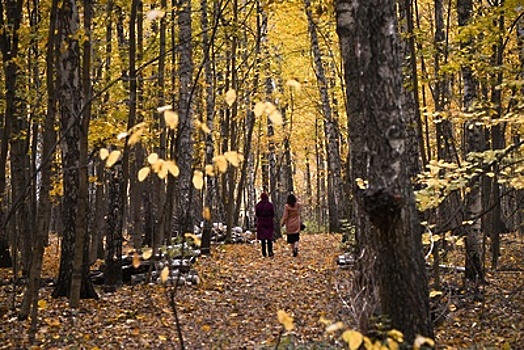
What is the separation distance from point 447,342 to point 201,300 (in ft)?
14.9

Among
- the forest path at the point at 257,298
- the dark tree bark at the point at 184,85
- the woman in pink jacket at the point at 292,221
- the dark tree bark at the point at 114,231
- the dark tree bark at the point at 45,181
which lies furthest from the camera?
the woman in pink jacket at the point at 292,221

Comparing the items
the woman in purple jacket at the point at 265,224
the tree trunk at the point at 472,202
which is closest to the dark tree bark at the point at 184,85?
the woman in purple jacket at the point at 265,224

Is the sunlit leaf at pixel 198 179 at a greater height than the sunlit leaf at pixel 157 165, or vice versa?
the sunlit leaf at pixel 157 165

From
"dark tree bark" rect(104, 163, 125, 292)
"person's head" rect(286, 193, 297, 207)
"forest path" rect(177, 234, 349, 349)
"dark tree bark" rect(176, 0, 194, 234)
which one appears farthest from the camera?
"person's head" rect(286, 193, 297, 207)

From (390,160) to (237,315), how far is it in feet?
18.1

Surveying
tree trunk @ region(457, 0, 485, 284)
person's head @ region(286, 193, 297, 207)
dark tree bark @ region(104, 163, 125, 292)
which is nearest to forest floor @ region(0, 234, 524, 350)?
dark tree bark @ region(104, 163, 125, 292)

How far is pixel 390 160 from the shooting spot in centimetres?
444

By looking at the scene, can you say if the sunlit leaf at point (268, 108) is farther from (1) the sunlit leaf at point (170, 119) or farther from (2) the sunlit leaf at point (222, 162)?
(1) the sunlit leaf at point (170, 119)

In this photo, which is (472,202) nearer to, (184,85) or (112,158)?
(184,85)

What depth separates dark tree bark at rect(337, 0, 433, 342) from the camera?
14.7 feet

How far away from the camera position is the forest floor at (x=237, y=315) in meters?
7.21

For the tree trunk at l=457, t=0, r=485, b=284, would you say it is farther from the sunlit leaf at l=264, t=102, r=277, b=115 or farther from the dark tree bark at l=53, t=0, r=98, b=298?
the sunlit leaf at l=264, t=102, r=277, b=115

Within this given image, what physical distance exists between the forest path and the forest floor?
17 millimetres

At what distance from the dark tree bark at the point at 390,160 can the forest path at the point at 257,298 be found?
1.35 m
